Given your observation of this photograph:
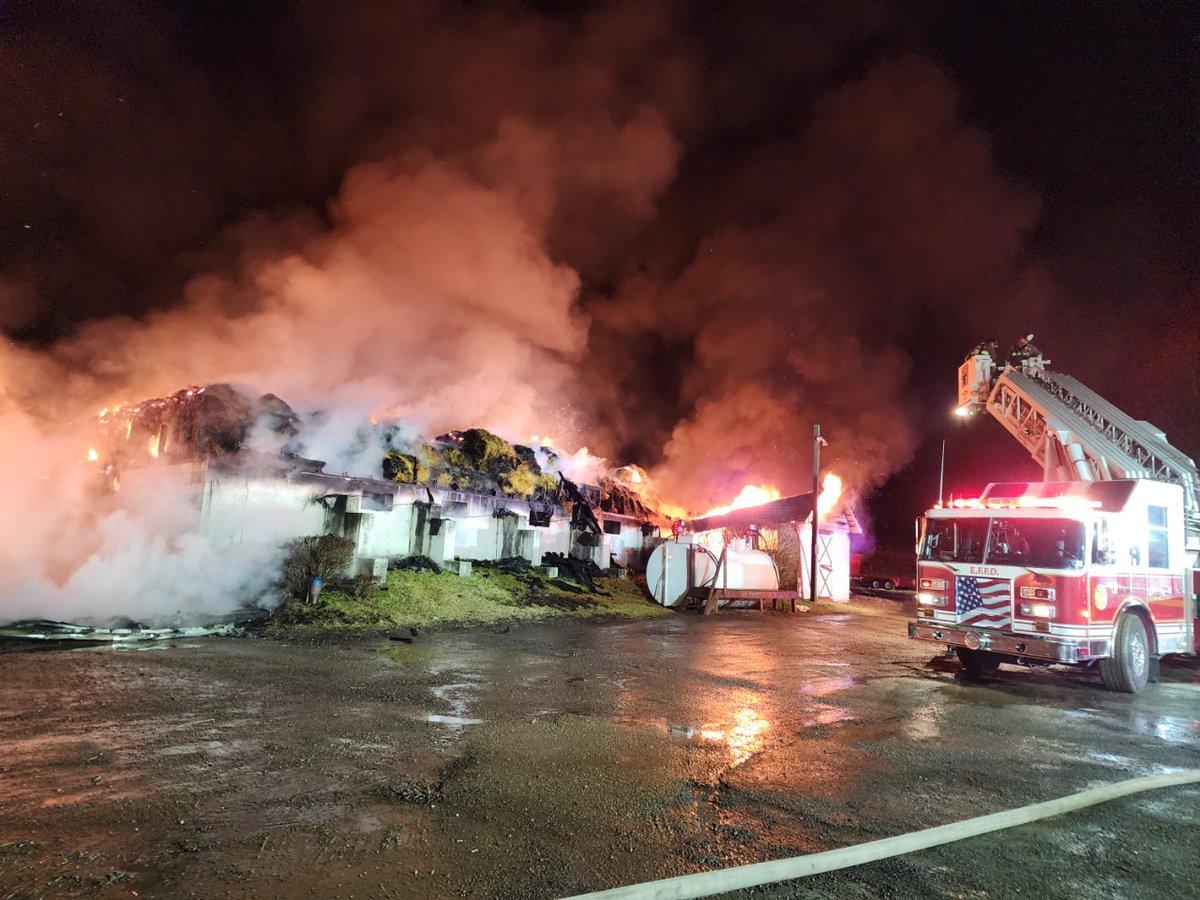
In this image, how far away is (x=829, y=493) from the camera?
27.0 meters

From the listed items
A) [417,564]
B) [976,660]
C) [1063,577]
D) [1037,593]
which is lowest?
[976,660]

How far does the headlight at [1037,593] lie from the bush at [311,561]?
41.6 feet

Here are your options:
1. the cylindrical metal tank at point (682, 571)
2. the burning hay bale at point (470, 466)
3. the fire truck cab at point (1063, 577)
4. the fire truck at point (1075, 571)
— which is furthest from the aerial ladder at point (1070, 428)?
the burning hay bale at point (470, 466)

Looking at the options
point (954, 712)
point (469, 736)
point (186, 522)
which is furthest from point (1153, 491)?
point (186, 522)

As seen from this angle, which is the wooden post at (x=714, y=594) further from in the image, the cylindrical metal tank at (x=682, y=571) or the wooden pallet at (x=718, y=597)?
the cylindrical metal tank at (x=682, y=571)

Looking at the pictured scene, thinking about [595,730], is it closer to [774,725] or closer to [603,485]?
[774,725]

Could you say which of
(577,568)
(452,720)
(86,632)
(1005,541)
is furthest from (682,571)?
(86,632)

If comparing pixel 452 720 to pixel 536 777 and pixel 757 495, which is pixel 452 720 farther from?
pixel 757 495

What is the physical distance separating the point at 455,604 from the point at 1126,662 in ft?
40.2

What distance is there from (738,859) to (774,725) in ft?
10.8

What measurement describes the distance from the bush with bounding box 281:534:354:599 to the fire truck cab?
37.8 feet

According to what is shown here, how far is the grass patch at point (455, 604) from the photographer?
1265cm

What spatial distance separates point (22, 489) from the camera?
12.8 m

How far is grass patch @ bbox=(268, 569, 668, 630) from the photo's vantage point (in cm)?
1265
